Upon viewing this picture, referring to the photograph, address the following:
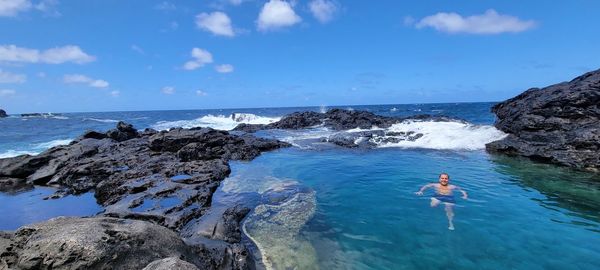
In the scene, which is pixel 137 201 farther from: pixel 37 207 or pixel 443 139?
pixel 443 139

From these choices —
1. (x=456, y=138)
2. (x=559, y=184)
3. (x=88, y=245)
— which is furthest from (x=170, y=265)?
(x=456, y=138)

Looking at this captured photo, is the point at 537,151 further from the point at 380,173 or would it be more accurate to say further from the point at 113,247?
the point at 113,247

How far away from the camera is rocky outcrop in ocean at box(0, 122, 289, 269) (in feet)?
15.9

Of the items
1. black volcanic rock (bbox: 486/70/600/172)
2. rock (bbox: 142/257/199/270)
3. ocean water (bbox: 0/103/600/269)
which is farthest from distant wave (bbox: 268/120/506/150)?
rock (bbox: 142/257/199/270)

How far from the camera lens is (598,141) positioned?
626 inches

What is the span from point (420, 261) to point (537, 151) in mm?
13934

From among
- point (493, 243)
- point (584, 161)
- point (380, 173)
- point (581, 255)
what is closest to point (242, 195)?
point (380, 173)

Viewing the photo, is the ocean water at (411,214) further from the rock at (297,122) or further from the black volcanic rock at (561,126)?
the rock at (297,122)

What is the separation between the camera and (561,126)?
1866 centimetres

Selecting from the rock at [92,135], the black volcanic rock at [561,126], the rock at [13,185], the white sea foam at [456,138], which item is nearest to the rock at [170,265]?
the rock at [13,185]

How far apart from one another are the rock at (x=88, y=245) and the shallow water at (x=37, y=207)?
7.26 m

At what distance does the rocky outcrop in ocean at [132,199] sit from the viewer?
4.84 m

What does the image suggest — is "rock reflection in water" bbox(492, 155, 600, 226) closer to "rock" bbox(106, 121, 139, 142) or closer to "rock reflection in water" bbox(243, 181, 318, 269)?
"rock reflection in water" bbox(243, 181, 318, 269)

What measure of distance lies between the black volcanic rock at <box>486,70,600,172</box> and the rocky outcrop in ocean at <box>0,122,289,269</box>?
49.0 feet
